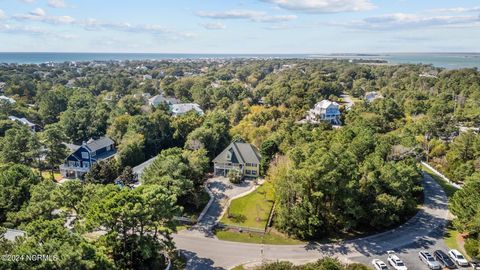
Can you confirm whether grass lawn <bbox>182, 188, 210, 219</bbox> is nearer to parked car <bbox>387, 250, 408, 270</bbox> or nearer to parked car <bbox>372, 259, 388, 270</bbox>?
parked car <bbox>372, 259, 388, 270</bbox>

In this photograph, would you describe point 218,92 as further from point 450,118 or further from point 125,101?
point 450,118

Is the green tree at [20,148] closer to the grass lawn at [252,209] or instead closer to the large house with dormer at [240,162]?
the large house with dormer at [240,162]

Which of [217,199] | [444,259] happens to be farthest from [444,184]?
[217,199]

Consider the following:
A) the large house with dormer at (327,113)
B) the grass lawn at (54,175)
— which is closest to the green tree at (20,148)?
the grass lawn at (54,175)

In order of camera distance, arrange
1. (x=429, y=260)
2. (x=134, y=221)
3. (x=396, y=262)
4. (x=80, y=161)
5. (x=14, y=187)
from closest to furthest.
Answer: (x=134, y=221) < (x=396, y=262) < (x=429, y=260) < (x=14, y=187) < (x=80, y=161)

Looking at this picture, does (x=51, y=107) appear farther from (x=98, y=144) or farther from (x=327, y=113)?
(x=327, y=113)

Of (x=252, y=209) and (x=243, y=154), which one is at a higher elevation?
(x=243, y=154)

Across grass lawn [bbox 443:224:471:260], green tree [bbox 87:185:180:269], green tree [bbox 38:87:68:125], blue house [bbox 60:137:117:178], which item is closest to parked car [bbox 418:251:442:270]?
grass lawn [bbox 443:224:471:260]
